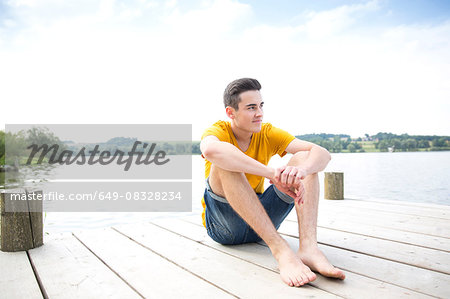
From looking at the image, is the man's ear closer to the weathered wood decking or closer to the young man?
the young man

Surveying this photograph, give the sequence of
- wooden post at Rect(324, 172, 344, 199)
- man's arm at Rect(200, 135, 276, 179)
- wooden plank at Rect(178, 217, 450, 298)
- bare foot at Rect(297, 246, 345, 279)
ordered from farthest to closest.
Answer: wooden post at Rect(324, 172, 344, 199) → man's arm at Rect(200, 135, 276, 179) → bare foot at Rect(297, 246, 345, 279) → wooden plank at Rect(178, 217, 450, 298)

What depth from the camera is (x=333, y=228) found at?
251 centimetres

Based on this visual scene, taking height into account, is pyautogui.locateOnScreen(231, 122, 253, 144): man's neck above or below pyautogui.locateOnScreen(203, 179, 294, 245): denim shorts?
above

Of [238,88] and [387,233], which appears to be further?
[387,233]

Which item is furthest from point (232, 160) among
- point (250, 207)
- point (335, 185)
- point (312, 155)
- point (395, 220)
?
point (335, 185)

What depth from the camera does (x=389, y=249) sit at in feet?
6.27

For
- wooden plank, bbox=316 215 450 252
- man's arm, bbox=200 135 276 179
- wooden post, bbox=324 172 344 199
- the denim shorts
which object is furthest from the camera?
wooden post, bbox=324 172 344 199

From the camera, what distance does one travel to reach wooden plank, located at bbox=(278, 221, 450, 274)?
1.65 m

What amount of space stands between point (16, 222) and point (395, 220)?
291 cm

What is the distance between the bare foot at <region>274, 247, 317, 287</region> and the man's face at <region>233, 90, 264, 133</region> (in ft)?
2.34

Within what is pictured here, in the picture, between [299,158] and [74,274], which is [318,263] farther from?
[74,274]

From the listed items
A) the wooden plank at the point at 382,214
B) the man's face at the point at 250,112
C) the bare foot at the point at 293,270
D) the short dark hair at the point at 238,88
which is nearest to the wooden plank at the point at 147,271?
the bare foot at the point at 293,270

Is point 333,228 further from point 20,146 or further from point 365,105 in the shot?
point 365,105

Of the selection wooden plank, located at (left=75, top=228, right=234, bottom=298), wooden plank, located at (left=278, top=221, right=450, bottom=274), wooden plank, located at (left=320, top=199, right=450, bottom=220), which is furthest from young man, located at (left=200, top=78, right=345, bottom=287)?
wooden plank, located at (left=320, top=199, right=450, bottom=220)
